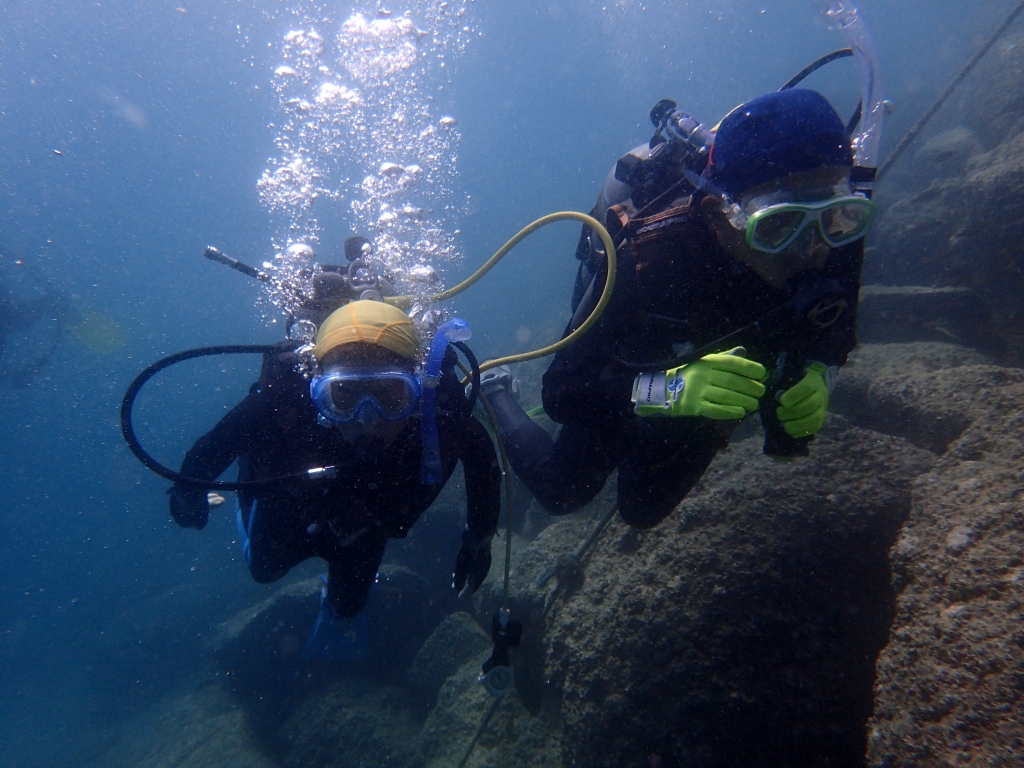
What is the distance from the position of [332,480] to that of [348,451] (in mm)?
207

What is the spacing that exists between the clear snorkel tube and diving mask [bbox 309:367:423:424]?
252 cm

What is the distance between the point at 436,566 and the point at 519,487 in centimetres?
233

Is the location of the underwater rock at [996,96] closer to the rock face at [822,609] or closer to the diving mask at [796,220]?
the rock face at [822,609]

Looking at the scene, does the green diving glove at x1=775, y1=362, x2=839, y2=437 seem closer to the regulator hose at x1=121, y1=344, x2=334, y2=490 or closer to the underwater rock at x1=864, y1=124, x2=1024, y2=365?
the regulator hose at x1=121, y1=344, x2=334, y2=490

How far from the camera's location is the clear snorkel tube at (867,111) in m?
2.15

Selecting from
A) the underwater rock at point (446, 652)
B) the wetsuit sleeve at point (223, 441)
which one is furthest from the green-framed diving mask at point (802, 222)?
the underwater rock at point (446, 652)

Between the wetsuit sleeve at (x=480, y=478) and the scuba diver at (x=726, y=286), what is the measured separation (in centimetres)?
→ 86

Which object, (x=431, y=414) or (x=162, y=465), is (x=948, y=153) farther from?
(x=162, y=465)

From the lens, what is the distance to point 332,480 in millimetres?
2982

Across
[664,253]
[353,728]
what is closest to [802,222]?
[664,253]

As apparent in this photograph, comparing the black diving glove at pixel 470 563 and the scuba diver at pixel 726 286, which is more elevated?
the scuba diver at pixel 726 286

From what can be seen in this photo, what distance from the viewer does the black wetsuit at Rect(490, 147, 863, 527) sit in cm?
219

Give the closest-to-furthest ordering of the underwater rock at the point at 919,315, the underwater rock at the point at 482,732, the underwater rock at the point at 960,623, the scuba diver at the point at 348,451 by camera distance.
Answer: the underwater rock at the point at 960,623 → the scuba diver at the point at 348,451 → the underwater rock at the point at 482,732 → the underwater rock at the point at 919,315

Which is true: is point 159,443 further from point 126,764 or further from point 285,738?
point 285,738
